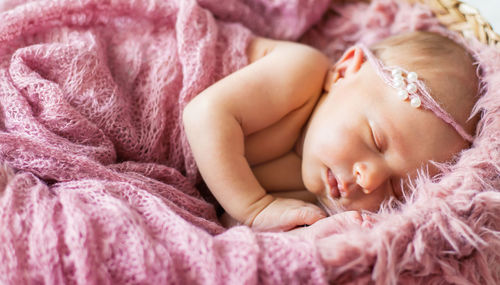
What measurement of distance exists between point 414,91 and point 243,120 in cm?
43

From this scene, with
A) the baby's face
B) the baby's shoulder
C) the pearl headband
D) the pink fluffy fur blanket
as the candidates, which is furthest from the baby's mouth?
the baby's shoulder

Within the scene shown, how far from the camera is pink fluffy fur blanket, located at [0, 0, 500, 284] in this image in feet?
2.56

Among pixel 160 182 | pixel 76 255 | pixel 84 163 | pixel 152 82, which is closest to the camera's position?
pixel 76 255

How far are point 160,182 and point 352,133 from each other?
1.63 ft

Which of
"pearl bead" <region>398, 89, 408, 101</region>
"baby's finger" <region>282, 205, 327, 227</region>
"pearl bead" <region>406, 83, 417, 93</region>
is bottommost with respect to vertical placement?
"baby's finger" <region>282, 205, 327, 227</region>

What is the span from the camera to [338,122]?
1091mm

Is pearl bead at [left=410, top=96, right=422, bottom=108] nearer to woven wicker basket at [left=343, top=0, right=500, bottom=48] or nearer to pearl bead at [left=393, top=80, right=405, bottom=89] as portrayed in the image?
pearl bead at [left=393, top=80, right=405, bottom=89]

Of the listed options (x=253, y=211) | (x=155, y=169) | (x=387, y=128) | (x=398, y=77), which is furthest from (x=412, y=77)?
(x=155, y=169)

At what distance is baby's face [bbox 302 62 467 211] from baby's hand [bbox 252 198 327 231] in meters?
0.07

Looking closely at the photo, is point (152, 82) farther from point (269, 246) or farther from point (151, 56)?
point (269, 246)


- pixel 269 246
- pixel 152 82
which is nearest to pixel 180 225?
pixel 269 246

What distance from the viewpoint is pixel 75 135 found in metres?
1.07

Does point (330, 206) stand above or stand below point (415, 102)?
below

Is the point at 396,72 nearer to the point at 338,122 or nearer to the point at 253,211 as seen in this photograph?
the point at 338,122
